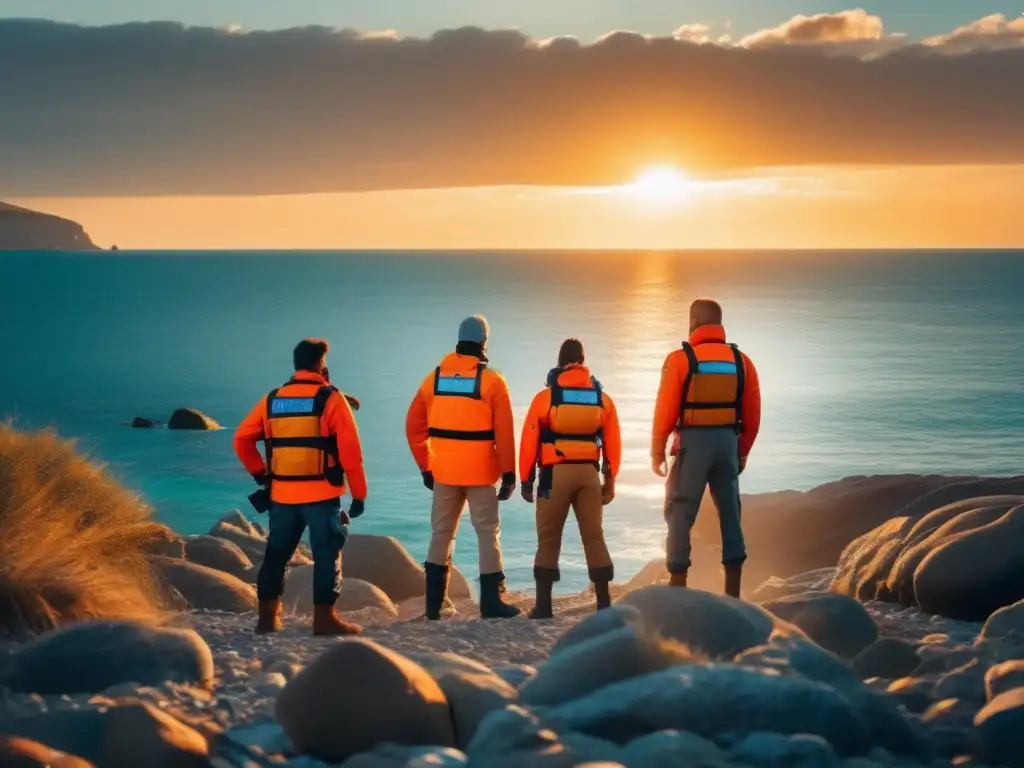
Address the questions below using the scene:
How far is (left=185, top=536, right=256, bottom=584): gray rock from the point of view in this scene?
64.1 ft

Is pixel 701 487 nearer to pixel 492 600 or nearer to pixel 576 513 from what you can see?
pixel 576 513

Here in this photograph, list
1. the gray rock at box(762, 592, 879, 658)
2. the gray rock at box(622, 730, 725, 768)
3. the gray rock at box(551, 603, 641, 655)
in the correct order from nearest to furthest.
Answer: the gray rock at box(622, 730, 725, 768), the gray rock at box(551, 603, 641, 655), the gray rock at box(762, 592, 879, 658)

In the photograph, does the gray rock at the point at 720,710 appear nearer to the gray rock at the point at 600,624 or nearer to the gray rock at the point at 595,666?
the gray rock at the point at 595,666

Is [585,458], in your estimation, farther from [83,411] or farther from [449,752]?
[83,411]

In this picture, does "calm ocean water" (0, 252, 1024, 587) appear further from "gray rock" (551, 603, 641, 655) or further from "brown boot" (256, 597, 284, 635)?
"gray rock" (551, 603, 641, 655)

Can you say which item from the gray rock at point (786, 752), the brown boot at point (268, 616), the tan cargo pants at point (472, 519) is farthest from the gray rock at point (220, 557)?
the gray rock at point (786, 752)

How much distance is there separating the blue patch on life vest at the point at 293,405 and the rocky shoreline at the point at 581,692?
179 cm

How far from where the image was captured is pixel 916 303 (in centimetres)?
18638

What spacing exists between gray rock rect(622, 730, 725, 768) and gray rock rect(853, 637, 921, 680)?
204 cm

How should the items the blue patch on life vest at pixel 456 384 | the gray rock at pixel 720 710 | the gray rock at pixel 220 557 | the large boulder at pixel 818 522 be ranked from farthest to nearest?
the large boulder at pixel 818 522, the gray rock at pixel 220 557, the blue patch on life vest at pixel 456 384, the gray rock at pixel 720 710

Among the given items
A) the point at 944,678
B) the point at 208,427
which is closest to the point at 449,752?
the point at 944,678

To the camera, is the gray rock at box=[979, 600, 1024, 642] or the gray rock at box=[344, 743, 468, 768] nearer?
the gray rock at box=[344, 743, 468, 768]

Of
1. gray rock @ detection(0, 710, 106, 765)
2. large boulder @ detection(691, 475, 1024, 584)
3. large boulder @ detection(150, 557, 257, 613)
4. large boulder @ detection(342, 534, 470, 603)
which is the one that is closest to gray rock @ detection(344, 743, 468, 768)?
gray rock @ detection(0, 710, 106, 765)

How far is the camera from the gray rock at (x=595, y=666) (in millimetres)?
7555
